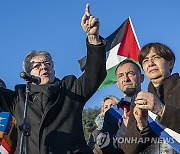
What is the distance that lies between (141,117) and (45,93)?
130 cm

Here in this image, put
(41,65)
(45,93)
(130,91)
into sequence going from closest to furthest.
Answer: (45,93)
(41,65)
(130,91)

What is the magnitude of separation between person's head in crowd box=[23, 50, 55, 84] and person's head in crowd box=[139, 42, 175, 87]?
120cm

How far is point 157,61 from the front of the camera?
3871 mm

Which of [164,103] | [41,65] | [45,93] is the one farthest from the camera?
[41,65]

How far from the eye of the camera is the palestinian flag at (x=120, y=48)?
8.62 meters

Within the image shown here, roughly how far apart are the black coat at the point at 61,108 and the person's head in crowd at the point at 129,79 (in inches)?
30.4

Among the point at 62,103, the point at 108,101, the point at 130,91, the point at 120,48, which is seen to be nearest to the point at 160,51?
the point at 62,103

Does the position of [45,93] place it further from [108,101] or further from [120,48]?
[120,48]

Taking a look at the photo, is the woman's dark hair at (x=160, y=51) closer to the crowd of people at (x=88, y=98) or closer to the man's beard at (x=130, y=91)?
the crowd of people at (x=88, y=98)

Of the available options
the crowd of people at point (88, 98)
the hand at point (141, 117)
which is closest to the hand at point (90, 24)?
the crowd of people at point (88, 98)

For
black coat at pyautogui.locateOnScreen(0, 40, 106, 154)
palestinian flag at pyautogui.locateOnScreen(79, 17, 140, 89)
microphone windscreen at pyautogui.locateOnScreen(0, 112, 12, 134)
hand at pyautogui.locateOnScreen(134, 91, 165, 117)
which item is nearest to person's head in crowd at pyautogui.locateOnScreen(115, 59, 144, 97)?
black coat at pyautogui.locateOnScreen(0, 40, 106, 154)

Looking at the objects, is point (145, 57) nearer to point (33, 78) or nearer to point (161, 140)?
point (161, 140)

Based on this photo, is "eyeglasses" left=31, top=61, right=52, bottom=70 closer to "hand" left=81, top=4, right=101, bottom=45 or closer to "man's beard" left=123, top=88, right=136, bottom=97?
"hand" left=81, top=4, right=101, bottom=45

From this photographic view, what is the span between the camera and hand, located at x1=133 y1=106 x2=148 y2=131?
343 centimetres
